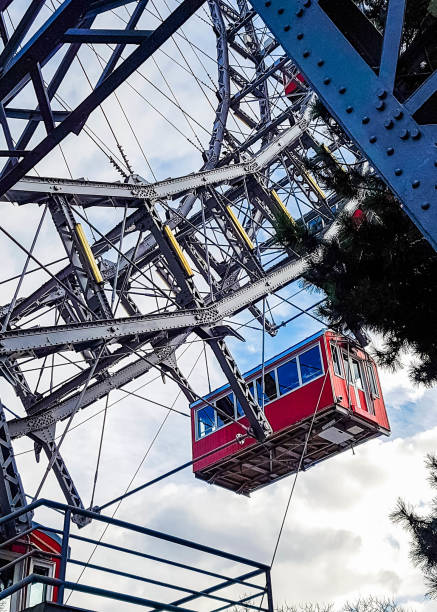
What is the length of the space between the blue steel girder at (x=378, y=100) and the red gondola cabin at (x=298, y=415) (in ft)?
49.5

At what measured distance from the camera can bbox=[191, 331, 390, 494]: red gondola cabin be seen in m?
18.6

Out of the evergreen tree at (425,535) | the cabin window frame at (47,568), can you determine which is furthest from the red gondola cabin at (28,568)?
the evergreen tree at (425,535)

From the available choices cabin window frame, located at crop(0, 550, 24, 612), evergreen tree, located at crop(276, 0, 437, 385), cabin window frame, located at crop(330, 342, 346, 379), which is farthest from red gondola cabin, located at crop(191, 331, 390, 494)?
evergreen tree, located at crop(276, 0, 437, 385)

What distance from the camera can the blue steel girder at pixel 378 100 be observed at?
292 cm

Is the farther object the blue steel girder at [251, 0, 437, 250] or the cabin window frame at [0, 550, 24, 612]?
the cabin window frame at [0, 550, 24, 612]

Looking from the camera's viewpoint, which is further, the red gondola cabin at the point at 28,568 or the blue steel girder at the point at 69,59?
the red gondola cabin at the point at 28,568

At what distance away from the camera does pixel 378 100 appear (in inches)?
122

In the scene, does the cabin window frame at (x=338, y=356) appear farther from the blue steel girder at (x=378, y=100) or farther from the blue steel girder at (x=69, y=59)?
the blue steel girder at (x=378, y=100)

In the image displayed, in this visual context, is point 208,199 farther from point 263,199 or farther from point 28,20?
point 28,20

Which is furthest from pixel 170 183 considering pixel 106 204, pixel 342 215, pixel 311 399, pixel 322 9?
pixel 322 9

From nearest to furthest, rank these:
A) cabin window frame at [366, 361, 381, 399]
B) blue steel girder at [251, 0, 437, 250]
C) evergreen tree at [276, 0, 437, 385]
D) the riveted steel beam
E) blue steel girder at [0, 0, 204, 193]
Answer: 1. blue steel girder at [251, 0, 437, 250]
2. blue steel girder at [0, 0, 204, 193]
3. evergreen tree at [276, 0, 437, 385]
4. the riveted steel beam
5. cabin window frame at [366, 361, 381, 399]

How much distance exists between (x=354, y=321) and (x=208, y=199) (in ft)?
37.7

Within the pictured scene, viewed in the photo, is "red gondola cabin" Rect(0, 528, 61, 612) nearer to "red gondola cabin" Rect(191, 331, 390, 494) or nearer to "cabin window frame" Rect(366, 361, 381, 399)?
"red gondola cabin" Rect(191, 331, 390, 494)

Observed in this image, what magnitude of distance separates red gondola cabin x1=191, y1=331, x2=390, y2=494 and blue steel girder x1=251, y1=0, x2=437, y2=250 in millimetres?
15089
